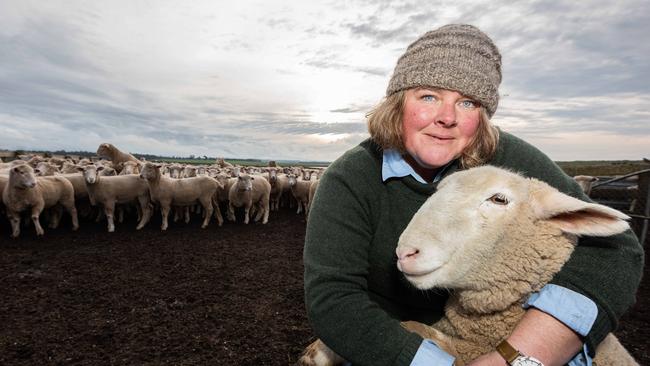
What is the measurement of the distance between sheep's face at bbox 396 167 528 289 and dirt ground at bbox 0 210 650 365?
10.1ft

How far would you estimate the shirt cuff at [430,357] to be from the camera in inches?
50.9

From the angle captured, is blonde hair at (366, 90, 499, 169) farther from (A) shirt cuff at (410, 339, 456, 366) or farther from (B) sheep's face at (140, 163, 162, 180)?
(B) sheep's face at (140, 163, 162, 180)

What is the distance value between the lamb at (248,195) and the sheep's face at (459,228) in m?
10.4

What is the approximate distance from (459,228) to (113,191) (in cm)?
1098

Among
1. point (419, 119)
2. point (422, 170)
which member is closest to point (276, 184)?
point (422, 170)

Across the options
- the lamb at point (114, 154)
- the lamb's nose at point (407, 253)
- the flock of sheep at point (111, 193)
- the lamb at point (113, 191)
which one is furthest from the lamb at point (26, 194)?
the lamb's nose at point (407, 253)

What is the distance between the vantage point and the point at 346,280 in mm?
1556

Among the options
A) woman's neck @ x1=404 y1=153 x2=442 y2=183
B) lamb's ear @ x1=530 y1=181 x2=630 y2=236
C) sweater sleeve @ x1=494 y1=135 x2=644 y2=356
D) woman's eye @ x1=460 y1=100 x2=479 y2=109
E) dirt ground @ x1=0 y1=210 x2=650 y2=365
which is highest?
woman's eye @ x1=460 y1=100 x2=479 y2=109

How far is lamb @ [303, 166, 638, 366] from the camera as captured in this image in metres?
1.51

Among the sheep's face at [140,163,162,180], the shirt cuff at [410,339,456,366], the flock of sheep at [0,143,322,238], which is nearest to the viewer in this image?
the shirt cuff at [410,339,456,366]

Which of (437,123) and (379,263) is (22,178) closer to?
(379,263)

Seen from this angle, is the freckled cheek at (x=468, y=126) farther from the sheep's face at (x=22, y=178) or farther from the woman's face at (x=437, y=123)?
the sheep's face at (x=22, y=178)

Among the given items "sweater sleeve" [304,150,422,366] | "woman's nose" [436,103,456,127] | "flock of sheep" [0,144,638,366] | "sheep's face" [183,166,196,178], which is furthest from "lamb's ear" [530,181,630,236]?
"sheep's face" [183,166,196,178]

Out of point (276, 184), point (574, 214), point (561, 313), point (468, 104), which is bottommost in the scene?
point (276, 184)
